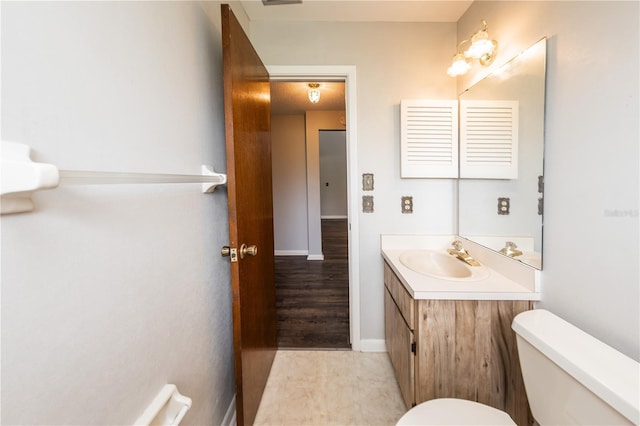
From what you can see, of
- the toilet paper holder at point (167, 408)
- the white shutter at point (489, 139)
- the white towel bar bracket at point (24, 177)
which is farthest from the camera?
the white shutter at point (489, 139)

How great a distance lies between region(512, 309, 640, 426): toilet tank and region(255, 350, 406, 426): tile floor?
0.85 meters

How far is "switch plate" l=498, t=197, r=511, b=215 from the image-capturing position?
141 cm

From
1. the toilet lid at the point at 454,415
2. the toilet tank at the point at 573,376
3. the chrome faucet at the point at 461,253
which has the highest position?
the chrome faucet at the point at 461,253

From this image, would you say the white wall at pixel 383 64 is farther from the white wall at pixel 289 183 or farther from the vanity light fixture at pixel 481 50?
the white wall at pixel 289 183

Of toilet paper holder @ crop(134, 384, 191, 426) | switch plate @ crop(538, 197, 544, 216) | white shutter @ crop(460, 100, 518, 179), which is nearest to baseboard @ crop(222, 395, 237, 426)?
toilet paper holder @ crop(134, 384, 191, 426)

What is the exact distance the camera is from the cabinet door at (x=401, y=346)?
1281 millimetres

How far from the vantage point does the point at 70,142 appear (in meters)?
0.56

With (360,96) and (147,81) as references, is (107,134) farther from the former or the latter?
(360,96)

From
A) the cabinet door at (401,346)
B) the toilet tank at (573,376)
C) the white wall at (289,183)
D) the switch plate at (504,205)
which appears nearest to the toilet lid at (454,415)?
the toilet tank at (573,376)

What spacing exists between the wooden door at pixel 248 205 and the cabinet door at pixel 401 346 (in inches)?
30.7

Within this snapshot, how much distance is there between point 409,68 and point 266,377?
7.42 ft

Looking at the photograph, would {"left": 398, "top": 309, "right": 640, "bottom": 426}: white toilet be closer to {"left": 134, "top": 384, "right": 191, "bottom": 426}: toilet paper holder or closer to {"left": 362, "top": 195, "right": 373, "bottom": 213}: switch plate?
{"left": 134, "top": 384, "right": 191, "bottom": 426}: toilet paper holder

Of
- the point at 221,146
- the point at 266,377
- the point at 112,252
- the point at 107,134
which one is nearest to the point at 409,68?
the point at 221,146

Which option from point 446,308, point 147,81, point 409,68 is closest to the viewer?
point 147,81
